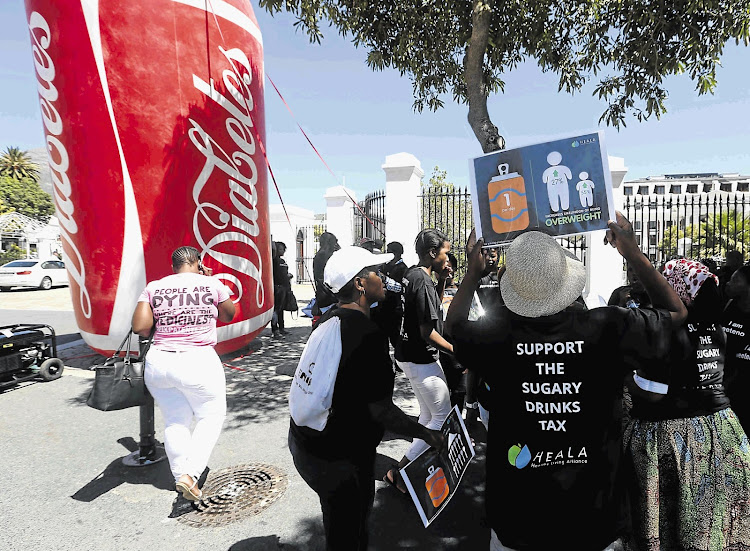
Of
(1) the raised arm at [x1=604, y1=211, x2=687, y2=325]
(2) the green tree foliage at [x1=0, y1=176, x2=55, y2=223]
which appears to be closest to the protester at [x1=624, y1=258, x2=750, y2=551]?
(1) the raised arm at [x1=604, y1=211, x2=687, y2=325]

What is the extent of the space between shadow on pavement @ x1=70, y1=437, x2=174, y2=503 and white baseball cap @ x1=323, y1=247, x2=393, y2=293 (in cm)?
249

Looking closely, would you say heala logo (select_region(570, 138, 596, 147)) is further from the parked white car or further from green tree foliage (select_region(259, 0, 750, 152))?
the parked white car

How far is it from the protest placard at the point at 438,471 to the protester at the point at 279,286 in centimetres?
678

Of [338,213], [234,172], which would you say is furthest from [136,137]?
[338,213]

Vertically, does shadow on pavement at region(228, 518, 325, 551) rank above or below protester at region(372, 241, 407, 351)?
below

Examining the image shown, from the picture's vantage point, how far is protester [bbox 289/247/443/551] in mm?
1947

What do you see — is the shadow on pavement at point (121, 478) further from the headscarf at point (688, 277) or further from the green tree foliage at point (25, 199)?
the green tree foliage at point (25, 199)

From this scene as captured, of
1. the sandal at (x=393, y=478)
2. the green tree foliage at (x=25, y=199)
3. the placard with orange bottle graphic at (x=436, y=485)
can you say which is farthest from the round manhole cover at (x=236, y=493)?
the green tree foliage at (x=25, y=199)

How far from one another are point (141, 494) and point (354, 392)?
96.4 inches

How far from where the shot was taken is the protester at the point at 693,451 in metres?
2.11

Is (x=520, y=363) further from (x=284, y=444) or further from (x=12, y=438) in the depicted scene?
(x=12, y=438)

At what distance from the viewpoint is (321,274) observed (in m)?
5.95

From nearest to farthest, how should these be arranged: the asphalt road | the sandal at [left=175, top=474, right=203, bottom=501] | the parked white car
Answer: the sandal at [left=175, top=474, right=203, bottom=501] < the asphalt road < the parked white car

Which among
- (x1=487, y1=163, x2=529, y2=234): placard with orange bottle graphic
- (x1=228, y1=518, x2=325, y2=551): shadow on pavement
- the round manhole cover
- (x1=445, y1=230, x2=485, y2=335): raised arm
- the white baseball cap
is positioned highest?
(x1=487, y1=163, x2=529, y2=234): placard with orange bottle graphic
